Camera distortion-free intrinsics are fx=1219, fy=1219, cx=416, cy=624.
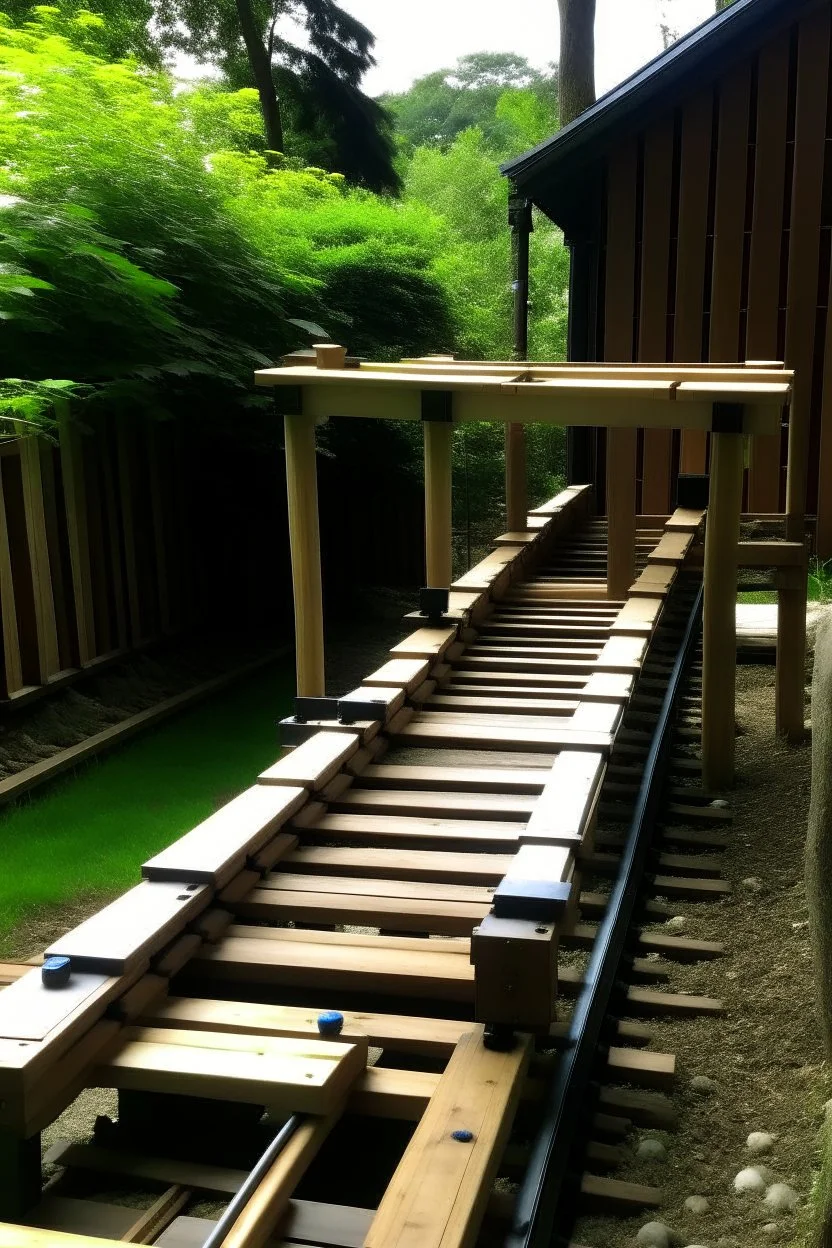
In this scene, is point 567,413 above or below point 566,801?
above

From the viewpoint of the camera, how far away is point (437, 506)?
20.6 feet

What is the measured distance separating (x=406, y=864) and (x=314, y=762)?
646mm

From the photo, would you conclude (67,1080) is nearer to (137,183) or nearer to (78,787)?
(78,787)

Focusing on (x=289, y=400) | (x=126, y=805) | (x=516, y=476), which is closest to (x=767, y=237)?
(x=516, y=476)

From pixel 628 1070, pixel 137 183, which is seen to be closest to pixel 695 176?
pixel 137 183

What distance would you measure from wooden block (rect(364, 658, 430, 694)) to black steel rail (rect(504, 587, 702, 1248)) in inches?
41.2

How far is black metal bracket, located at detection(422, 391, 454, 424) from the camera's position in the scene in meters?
5.02

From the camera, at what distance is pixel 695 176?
9641 millimetres

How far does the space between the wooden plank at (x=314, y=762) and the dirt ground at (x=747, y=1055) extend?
4.32ft

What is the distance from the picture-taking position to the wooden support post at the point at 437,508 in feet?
20.3

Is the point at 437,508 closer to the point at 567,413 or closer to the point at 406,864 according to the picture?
the point at 567,413

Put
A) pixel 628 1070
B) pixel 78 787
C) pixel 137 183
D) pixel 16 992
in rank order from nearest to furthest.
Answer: pixel 16 992
pixel 628 1070
pixel 78 787
pixel 137 183

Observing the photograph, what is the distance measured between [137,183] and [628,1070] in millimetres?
7323

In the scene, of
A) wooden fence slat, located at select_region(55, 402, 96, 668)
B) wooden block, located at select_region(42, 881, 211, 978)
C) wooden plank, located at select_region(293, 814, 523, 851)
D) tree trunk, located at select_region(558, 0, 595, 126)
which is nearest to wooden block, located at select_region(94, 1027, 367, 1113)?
wooden block, located at select_region(42, 881, 211, 978)
